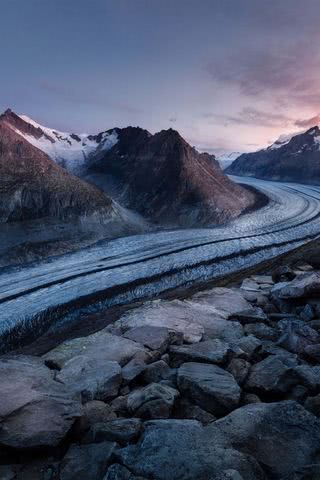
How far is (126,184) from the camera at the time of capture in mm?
50906

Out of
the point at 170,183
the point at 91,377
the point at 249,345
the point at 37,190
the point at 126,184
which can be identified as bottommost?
the point at 249,345

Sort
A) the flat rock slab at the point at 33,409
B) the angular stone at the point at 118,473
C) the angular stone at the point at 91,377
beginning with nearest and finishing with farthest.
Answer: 1. the angular stone at the point at 118,473
2. the flat rock slab at the point at 33,409
3. the angular stone at the point at 91,377

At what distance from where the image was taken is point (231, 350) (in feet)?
28.1

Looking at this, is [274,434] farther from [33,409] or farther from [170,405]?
[33,409]

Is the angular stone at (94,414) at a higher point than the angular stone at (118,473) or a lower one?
lower

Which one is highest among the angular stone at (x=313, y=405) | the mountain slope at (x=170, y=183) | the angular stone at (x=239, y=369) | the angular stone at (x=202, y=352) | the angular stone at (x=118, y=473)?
the mountain slope at (x=170, y=183)

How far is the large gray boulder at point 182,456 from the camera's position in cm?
502

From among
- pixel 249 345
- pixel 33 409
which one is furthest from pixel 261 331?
pixel 33 409

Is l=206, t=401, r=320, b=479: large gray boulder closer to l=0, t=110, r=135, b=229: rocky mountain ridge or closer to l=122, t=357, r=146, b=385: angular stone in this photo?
l=122, t=357, r=146, b=385: angular stone

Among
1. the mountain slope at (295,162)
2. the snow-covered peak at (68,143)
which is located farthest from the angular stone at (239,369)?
the mountain slope at (295,162)

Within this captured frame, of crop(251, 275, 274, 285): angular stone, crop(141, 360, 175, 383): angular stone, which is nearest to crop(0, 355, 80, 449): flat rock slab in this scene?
crop(141, 360, 175, 383): angular stone

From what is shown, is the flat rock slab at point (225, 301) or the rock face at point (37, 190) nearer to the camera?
the flat rock slab at point (225, 301)

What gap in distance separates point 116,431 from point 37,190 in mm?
32423

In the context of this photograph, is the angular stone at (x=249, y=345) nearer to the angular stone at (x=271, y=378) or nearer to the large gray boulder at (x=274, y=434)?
the angular stone at (x=271, y=378)
